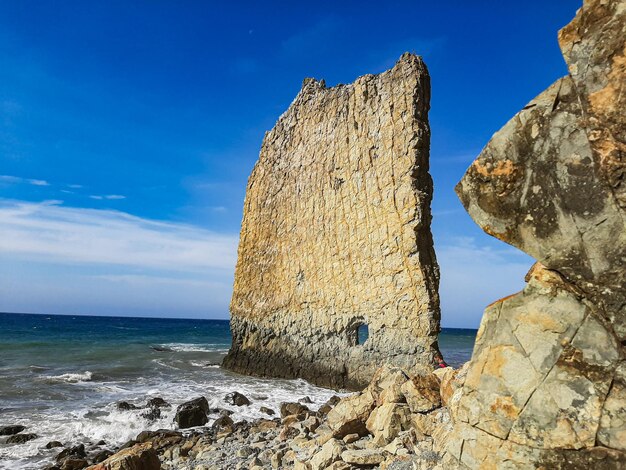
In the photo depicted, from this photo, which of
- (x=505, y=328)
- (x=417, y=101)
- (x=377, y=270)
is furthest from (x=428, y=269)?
(x=505, y=328)

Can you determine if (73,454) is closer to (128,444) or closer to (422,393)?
(128,444)

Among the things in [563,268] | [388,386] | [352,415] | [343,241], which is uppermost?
[343,241]

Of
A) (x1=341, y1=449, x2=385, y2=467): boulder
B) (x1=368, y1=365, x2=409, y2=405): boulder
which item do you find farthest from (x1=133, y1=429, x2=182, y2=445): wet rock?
(x1=341, y1=449, x2=385, y2=467): boulder

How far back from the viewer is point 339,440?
23.7ft

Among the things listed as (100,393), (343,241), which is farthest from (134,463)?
(343,241)

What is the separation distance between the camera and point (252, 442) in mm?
9734

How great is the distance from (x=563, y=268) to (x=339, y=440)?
208 inches

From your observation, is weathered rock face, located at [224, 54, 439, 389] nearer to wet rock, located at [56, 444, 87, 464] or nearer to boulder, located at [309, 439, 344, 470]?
boulder, located at [309, 439, 344, 470]

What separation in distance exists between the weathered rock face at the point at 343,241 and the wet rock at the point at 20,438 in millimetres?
10574

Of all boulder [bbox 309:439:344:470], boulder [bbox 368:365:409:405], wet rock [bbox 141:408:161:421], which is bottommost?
wet rock [bbox 141:408:161:421]

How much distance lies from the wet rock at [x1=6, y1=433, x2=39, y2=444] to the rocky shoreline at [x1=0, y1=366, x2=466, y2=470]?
0.08 ft

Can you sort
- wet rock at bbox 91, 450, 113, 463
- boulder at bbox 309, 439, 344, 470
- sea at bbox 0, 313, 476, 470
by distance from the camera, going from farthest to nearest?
sea at bbox 0, 313, 476, 470
wet rock at bbox 91, 450, 113, 463
boulder at bbox 309, 439, 344, 470

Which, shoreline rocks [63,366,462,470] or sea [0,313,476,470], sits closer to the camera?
shoreline rocks [63,366,462,470]

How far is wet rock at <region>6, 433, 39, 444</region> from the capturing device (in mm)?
10844
